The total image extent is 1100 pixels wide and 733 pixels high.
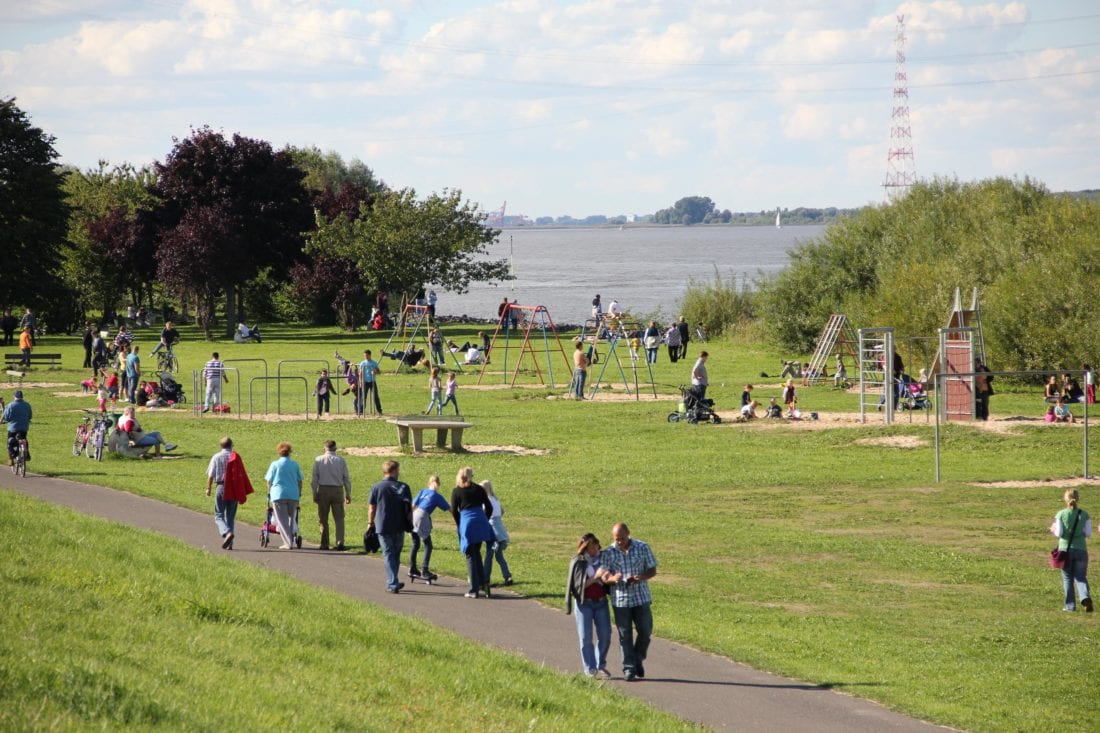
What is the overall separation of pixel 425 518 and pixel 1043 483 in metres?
14.5

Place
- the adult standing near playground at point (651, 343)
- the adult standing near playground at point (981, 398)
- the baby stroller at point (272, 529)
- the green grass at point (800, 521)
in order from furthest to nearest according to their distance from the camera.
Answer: the adult standing near playground at point (651, 343), the adult standing near playground at point (981, 398), the baby stroller at point (272, 529), the green grass at point (800, 521)

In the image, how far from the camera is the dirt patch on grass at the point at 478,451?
3175 centimetres

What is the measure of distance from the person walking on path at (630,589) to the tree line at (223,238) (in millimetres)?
57324

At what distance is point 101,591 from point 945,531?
572 inches

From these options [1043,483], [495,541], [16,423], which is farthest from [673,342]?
[495,541]

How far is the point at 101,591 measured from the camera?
13156 mm

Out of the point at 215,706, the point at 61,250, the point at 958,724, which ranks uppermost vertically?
the point at 61,250

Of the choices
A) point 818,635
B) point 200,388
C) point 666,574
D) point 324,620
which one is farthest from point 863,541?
point 200,388

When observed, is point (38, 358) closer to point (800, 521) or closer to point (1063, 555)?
point (800, 521)

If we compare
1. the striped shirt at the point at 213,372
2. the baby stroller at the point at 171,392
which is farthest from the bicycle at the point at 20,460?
the baby stroller at the point at 171,392

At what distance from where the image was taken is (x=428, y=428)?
105ft

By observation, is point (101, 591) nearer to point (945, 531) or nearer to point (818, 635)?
point (818, 635)

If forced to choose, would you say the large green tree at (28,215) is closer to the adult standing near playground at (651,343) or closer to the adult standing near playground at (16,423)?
the adult standing near playground at (651,343)

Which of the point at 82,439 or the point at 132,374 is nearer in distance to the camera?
the point at 82,439
